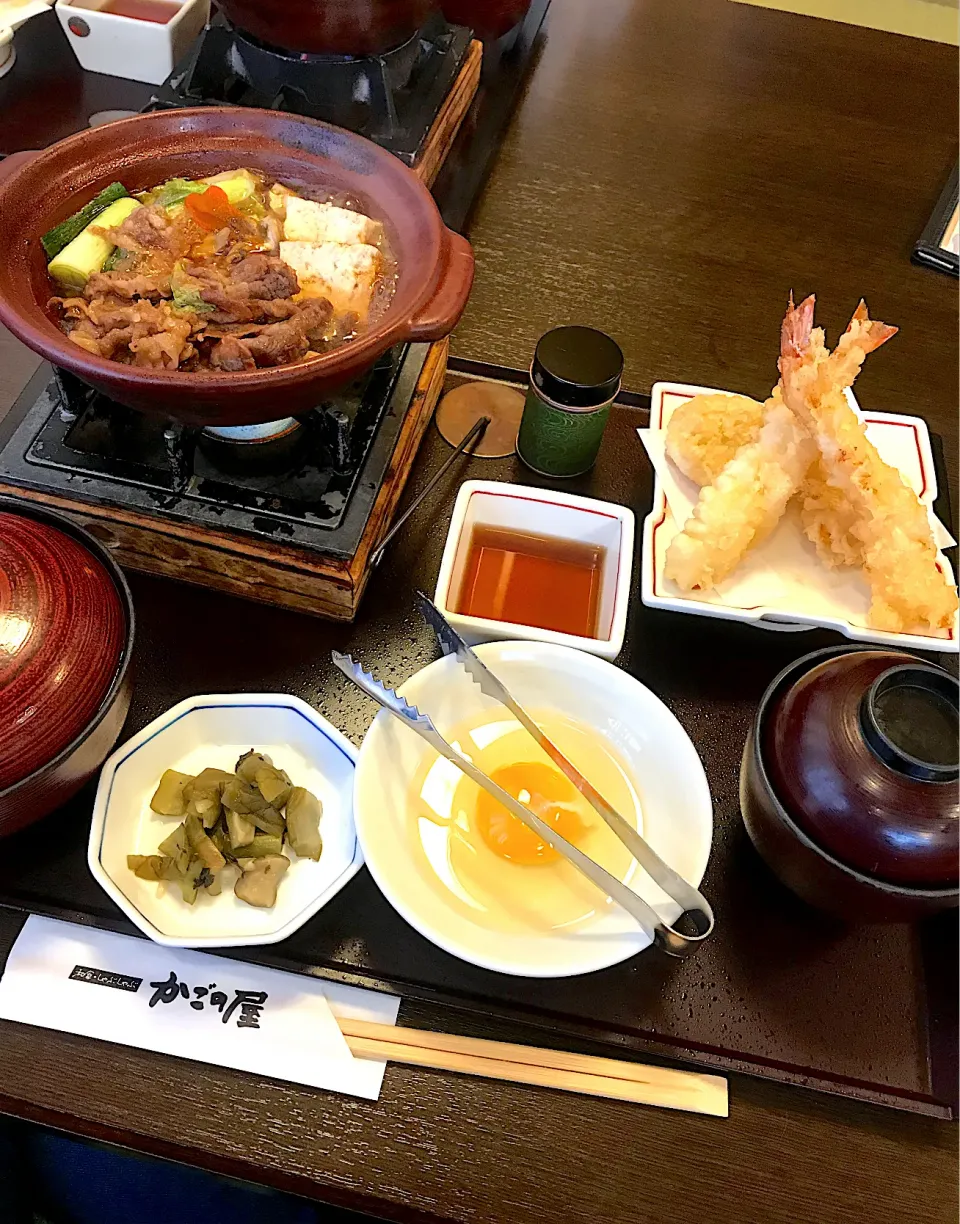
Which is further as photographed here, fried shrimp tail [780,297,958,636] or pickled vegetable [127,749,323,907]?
fried shrimp tail [780,297,958,636]

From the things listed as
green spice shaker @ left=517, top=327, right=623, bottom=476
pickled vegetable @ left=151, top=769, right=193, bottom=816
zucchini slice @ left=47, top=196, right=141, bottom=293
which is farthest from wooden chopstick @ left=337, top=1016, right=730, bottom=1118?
zucchini slice @ left=47, top=196, right=141, bottom=293

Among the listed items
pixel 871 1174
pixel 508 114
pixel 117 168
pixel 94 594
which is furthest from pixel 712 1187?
pixel 508 114

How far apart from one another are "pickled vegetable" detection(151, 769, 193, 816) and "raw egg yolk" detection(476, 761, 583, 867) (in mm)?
411

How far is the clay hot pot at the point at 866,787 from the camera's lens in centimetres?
103

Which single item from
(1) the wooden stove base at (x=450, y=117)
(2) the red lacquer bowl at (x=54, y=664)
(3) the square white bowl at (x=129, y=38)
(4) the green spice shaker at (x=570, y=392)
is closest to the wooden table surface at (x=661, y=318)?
(1) the wooden stove base at (x=450, y=117)

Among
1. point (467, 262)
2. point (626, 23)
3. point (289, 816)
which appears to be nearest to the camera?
point (289, 816)

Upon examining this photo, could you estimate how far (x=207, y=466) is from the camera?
1437 millimetres

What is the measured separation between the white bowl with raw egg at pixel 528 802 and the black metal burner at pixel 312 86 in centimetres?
123

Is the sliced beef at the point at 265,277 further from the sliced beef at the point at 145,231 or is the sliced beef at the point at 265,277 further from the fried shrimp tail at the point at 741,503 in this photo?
the fried shrimp tail at the point at 741,503

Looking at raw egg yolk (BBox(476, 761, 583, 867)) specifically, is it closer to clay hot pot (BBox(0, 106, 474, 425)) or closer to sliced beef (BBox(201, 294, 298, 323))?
clay hot pot (BBox(0, 106, 474, 425))

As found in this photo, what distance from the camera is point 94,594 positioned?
3.79ft

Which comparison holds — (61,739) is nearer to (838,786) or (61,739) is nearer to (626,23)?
(838,786)

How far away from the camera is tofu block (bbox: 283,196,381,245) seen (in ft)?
4.79

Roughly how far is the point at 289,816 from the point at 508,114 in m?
2.05
